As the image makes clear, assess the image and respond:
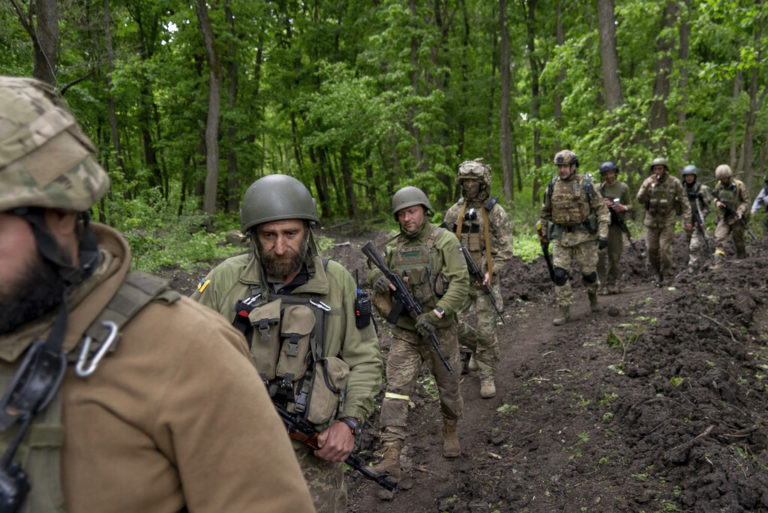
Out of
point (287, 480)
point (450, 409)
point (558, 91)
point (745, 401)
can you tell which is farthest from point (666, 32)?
point (287, 480)

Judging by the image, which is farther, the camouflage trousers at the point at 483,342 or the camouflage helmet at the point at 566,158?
the camouflage helmet at the point at 566,158

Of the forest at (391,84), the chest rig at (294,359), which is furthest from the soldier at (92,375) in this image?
the forest at (391,84)

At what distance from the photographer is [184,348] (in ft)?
3.50

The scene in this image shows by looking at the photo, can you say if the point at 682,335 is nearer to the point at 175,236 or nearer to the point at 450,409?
the point at 450,409

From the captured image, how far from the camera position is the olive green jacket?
2.72 m

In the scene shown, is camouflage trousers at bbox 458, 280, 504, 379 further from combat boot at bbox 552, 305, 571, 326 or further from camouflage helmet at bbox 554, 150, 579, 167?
camouflage helmet at bbox 554, 150, 579, 167

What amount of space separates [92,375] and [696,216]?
A: 12.4m

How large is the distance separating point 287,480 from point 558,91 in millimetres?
21804

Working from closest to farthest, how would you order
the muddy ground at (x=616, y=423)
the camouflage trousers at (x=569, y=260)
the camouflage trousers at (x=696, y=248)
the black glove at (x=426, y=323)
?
1. the muddy ground at (x=616, y=423)
2. the black glove at (x=426, y=323)
3. the camouflage trousers at (x=569, y=260)
4. the camouflage trousers at (x=696, y=248)

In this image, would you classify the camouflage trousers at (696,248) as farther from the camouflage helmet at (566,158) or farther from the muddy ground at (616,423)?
the camouflage helmet at (566,158)

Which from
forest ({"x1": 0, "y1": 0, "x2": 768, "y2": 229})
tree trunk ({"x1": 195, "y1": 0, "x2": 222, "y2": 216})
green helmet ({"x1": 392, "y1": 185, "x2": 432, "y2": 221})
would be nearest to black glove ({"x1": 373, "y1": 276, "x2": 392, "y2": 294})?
green helmet ({"x1": 392, "y1": 185, "x2": 432, "y2": 221})

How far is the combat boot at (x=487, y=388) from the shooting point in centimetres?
623

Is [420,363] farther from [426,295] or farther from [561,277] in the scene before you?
[561,277]

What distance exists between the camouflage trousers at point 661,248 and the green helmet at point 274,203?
9.42 metres
